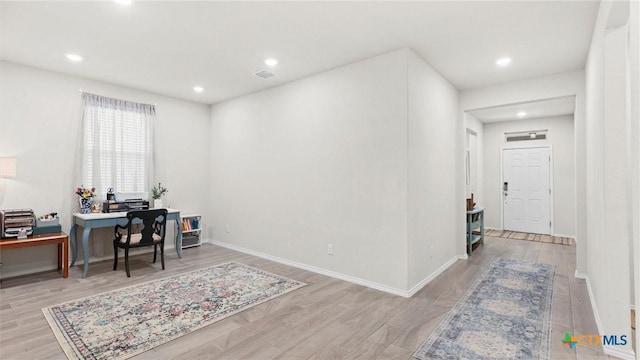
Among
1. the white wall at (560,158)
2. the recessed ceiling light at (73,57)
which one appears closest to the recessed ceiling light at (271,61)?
the recessed ceiling light at (73,57)

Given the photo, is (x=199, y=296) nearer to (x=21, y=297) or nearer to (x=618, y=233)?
(x=21, y=297)

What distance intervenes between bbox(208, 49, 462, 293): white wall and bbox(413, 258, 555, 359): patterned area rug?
2.14ft

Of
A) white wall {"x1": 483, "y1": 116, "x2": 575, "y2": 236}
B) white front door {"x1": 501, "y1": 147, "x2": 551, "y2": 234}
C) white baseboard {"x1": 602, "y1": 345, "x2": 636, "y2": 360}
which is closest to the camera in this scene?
white baseboard {"x1": 602, "y1": 345, "x2": 636, "y2": 360}

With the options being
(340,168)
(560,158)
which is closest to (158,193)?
(340,168)

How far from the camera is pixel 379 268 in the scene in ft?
11.6

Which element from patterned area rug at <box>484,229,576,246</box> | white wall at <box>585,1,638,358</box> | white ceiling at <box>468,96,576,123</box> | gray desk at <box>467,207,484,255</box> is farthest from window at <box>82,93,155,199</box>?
patterned area rug at <box>484,229,576,246</box>

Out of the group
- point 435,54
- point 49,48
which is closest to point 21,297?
point 49,48

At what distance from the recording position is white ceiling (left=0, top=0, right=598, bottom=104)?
262 centimetres

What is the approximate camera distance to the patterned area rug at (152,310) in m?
2.33

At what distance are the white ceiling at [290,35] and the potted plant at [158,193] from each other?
1.89 m

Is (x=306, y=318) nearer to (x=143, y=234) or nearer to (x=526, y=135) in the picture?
(x=143, y=234)

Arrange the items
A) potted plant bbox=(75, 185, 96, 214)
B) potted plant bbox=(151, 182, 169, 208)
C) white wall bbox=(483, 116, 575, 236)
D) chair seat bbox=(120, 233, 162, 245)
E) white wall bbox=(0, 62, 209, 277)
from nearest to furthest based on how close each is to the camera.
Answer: white wall bbox=(0, 62, 209, 277)
chair seat bbox=(120, 233, 162, 245)
potted plant bbox=(75, 185, 96, 214)
potted plant bbox=(151, 182, 169, 208)
white wall bbox=(483, 116, 575, 236)

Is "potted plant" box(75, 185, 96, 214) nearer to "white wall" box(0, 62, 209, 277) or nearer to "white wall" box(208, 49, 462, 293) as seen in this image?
"white wall" box(0, 62, 209, 277)

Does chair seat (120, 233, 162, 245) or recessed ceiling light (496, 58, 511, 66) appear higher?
recessed ceiling light (496, 58, 511, 66)
